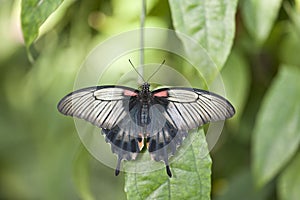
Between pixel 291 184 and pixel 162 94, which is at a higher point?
pixel 162 94

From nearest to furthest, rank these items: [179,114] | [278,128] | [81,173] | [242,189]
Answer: [179,114] → [81,173] → [278,128] → [242,189]

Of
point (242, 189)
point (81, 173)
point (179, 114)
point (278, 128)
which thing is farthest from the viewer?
point (242, 189)

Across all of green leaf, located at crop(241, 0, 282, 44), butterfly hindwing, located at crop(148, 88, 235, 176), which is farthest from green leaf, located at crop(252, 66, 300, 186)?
butterfly hindwing, located at crop(148, 88, 235, 176)

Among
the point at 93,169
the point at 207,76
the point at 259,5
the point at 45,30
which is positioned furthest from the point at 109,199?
the point at 207,76

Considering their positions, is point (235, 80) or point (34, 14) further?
point (235, 80)

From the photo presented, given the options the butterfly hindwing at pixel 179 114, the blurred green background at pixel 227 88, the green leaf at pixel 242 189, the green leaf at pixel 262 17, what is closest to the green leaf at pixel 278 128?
the blurred green background at pixel 227 88

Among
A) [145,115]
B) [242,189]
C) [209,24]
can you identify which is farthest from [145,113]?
[242,189]

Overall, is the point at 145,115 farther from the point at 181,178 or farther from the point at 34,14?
the point at 34,14
